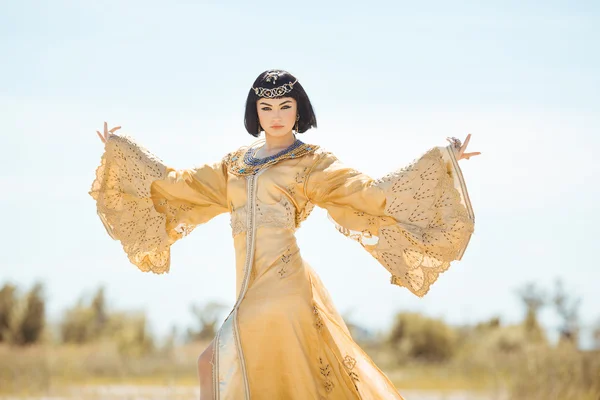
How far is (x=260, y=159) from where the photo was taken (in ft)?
16.4

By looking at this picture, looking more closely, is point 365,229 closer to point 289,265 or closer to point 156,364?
→ point 289,265

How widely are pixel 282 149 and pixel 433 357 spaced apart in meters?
7.81

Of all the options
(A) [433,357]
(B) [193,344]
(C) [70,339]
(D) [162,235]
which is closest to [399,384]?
(A) [433,357]

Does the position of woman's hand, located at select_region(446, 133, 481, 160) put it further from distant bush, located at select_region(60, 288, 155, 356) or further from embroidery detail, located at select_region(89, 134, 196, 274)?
distant bush, located at select_region(60, 288, 155, 356)

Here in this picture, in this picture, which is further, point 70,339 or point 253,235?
point 70,339

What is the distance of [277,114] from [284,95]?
4.4 inches

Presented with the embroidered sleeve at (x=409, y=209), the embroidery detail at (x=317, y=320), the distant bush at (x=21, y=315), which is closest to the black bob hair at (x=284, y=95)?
the embroidered sleeve at (x=409, y=209)

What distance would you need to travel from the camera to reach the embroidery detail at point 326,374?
481 centimetres

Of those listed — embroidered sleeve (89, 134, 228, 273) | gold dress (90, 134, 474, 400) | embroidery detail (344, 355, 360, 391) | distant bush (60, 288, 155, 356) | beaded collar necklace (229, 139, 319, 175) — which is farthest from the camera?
distant bush (60, 288, 155, 356)

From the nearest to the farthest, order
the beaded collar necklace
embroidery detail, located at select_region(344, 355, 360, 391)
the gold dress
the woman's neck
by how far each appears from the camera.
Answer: the gold dress → embroidery detail, located at select_region(344, 355, 360, 391) → the beaded collar necklace → the woman's neck

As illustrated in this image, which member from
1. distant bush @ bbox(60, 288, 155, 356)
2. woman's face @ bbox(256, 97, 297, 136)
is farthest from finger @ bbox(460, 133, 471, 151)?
distant bush @ bbox(60, 288, 155, 356)

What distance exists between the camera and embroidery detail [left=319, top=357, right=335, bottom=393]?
481cm

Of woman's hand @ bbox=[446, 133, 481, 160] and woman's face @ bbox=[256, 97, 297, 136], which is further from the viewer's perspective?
woman's face @ bbox=[256, 97, 297, 136]

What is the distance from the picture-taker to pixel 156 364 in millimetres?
10734
